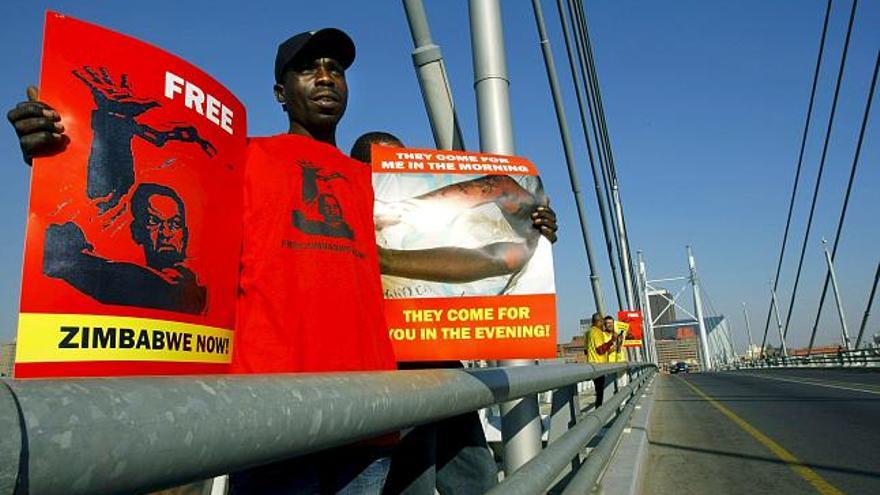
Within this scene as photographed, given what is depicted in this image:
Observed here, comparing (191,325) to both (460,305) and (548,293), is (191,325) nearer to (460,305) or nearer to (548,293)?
(460,305)

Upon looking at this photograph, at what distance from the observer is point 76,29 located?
4.08 feet

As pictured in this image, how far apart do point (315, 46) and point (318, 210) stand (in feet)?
1.99

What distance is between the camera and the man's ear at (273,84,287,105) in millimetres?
2131

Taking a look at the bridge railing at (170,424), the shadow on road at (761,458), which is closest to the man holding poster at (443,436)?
the bridge railing at (170,424)

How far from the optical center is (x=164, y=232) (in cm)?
127

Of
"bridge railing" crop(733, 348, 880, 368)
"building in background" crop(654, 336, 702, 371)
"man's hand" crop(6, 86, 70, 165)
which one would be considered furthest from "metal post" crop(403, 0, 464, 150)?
"building in background" crop(654, 336, 702, 371)

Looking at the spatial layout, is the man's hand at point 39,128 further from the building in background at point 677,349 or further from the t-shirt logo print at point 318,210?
the building in background at point 677,349

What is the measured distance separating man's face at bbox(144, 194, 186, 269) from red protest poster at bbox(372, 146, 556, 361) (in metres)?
1.06

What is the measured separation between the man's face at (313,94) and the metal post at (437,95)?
1.51 meters

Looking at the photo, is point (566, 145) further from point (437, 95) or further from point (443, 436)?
point (443, 436)

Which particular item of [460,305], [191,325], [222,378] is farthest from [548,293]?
[222,378]

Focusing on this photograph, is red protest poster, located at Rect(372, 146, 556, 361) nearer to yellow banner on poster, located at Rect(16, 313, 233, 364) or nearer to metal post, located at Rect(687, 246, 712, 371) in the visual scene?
yellow banner on poster, located at Rect(16, 313, 233, 364)

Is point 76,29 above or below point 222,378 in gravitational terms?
above

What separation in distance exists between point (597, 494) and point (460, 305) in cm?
177
